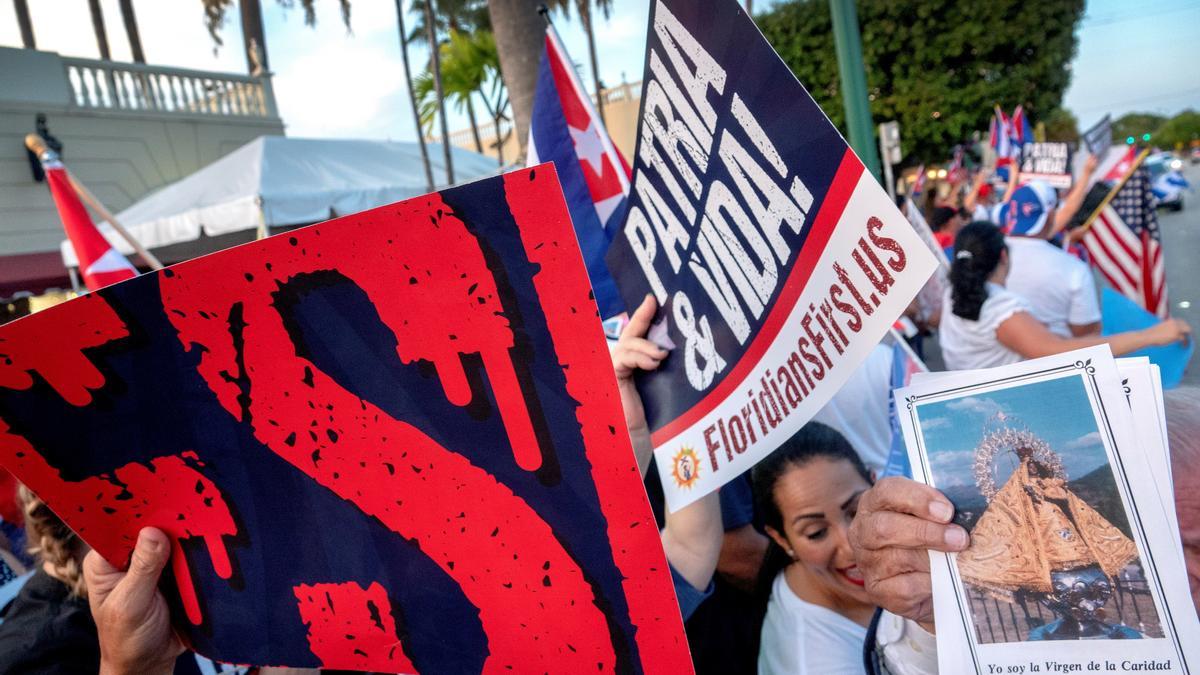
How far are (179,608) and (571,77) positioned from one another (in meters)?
1.91

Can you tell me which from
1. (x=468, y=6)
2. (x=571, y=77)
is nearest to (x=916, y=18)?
(x=468, y=6)

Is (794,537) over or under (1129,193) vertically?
under

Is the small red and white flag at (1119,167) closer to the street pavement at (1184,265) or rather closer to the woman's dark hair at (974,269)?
the street pavement at (1184,265)

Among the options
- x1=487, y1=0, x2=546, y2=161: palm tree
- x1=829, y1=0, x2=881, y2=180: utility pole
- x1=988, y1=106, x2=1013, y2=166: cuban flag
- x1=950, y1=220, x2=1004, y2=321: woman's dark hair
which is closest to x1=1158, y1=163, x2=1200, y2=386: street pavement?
x1=950, y1=220, x2=1004, y2=321: woman's dark hair

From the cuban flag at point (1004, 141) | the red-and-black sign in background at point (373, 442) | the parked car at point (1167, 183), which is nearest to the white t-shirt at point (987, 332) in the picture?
the red-and-black sign in background at point (373, 442)

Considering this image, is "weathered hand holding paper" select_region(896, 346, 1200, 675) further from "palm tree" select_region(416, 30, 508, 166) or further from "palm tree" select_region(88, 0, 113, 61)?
"palm tree" select_region(88, 0, 113, 61)

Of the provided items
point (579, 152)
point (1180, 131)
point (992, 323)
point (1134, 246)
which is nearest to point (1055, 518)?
point (579, 152)

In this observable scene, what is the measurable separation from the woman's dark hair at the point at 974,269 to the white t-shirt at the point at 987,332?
0.10 feet

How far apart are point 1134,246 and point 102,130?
13464 mm

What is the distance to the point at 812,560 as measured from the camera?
5.33 feet

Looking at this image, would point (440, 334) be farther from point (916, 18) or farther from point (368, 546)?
point (916, 18)

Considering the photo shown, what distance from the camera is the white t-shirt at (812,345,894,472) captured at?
2049 mm

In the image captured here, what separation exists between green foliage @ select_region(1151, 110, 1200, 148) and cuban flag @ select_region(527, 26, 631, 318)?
98.3 m

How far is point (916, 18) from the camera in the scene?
816 inches
